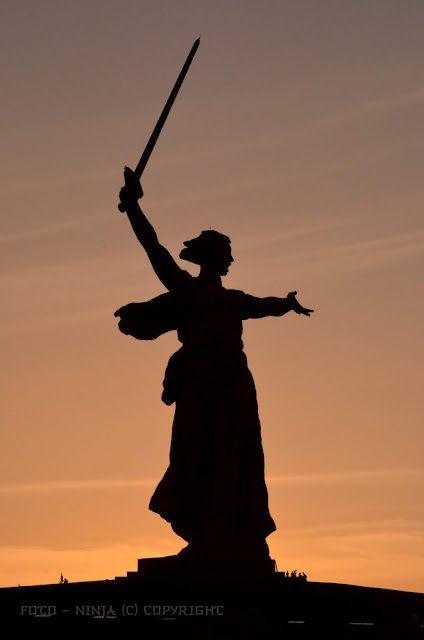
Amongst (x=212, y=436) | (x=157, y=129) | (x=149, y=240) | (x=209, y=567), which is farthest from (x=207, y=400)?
(x=157, y=129)

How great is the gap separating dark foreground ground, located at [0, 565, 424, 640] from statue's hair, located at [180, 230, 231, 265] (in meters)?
4.11

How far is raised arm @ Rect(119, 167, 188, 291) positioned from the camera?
2262cm

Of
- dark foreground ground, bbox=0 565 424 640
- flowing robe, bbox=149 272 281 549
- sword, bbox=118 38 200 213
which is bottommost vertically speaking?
dark foreground ground, bbox=0 565 424 640

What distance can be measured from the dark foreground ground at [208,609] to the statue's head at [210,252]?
159 inches

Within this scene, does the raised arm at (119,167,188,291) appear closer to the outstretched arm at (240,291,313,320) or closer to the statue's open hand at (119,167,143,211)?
the statue's open hand at (119,167,143,211)

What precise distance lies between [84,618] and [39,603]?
1.93 feet

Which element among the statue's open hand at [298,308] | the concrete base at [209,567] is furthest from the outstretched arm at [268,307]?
the concrete base at [209,567]

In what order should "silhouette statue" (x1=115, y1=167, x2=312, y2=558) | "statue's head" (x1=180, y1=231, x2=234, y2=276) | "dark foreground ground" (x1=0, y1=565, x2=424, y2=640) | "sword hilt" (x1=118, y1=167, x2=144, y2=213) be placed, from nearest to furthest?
"dark foreground ground" (x1=0, y1=565, x2=424, y2=640) → "silhouette statue" (x1=115, y1=167, x2=312, y2=558) → "sword hilt" (x1=118, y1=167, x2=144, y2=213) → "statue's head" (x1=180, y1=231, x2=234, y2=276)

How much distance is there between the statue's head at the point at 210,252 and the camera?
2314 centimetres

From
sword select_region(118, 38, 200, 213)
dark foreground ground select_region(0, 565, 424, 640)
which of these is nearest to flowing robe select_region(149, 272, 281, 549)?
dark foreground ground select_region(0, 565, 424, 640)

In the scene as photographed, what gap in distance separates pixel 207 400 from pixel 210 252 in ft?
6.30

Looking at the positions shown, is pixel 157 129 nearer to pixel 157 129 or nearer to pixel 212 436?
pixel 157 129

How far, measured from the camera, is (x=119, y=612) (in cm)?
2067

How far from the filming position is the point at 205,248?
2312 centimetres
